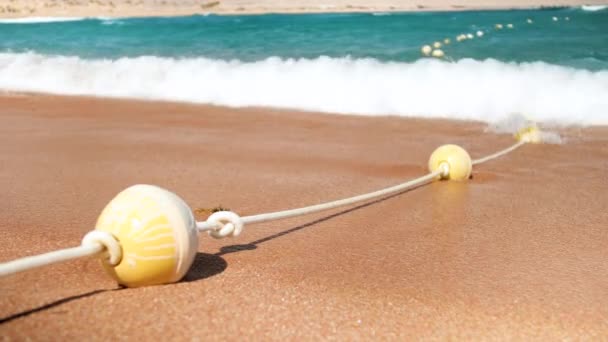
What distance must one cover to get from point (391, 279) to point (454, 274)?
0.25 metres

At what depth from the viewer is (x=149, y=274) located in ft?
6.43

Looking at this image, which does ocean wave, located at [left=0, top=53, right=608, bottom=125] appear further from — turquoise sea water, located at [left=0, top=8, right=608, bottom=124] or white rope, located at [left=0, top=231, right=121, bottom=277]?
white rope, located at [left=0, top=231, right=121, bottom=277]

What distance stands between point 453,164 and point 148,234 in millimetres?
2428

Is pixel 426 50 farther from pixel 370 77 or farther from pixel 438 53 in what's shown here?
pixel 370 77

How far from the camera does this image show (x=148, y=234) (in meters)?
1.91

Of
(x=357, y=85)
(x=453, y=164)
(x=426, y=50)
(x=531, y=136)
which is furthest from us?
(x=426, y=50)

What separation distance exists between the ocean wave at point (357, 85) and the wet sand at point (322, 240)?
192cm

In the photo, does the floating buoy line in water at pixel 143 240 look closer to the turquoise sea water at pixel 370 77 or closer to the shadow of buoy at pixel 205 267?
the shadow of buoy at pixel 205 267

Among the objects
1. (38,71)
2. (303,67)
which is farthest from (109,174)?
(38,71)

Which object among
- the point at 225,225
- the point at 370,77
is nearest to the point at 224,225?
the point at 225,225

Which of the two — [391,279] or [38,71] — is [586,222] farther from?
[38,71]

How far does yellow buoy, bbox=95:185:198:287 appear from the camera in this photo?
191 cm

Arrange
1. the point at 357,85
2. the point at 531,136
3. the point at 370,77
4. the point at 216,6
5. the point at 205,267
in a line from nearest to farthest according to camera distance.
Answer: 1. the point at 205,267
2. the point at 531,136
3. the point at 357,85
4. the point at 370,77
5. the point at 216,6

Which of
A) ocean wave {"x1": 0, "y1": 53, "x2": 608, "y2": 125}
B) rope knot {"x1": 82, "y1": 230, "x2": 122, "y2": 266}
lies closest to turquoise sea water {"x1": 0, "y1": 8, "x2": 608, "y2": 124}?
ocean wave {"x1": 0, "y1": 53, "x2": 608, "y2": 125}
